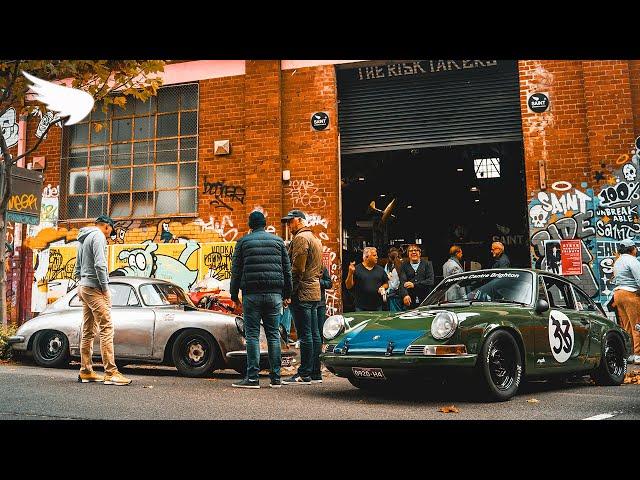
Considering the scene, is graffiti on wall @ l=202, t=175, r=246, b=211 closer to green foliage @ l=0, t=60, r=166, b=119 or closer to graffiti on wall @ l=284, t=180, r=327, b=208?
graffiti on wall @ l=284, t=180, r=327, b=208

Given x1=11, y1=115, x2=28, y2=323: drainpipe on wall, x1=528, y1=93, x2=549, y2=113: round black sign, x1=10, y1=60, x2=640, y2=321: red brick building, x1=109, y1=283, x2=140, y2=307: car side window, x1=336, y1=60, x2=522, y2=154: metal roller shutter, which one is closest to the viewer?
x1=109, y1=283, x2=140, y2=307: car side window

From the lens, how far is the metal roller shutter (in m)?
12.3

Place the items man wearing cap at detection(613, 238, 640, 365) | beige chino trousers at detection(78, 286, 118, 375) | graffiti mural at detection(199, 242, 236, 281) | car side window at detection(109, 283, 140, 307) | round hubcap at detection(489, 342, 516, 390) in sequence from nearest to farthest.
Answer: round hubcap at detection(489, 342, 516, 390) < beige chino trousers at detection(78, 286, 118, 375) < car side window at detection(109, 283, 140, 307) < man wearing cap at detection(613, 238, 640, 365) < graffiti mural at detection(199, 242, 236, 281)

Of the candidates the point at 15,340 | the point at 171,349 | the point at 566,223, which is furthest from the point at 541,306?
the point at 15,340

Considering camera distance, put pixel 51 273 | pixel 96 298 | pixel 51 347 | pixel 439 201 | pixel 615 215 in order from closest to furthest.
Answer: pixel 96 298 → pixel 51 347 → pixel 615 215 → pixel 51 273 → pixel 439 201

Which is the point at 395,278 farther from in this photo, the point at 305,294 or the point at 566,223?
the point at 305,294

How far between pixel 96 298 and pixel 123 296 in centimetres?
155

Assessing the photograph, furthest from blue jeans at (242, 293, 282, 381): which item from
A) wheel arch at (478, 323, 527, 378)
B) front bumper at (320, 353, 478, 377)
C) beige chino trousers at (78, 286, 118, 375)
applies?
wheel arch at (478, 323, 527, 378)

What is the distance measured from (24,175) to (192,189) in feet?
11.4

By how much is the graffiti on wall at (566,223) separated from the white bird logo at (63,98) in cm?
804

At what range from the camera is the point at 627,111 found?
1111cm

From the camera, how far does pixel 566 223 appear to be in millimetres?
11219

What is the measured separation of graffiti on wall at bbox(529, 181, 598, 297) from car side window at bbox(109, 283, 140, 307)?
671 centimetres

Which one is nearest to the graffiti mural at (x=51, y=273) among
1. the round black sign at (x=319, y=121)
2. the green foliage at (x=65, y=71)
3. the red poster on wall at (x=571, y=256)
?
the green foliage at (x=65, y=71)
